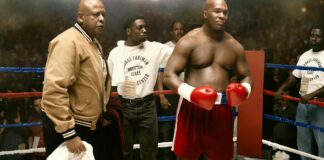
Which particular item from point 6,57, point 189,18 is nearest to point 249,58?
point 189,18

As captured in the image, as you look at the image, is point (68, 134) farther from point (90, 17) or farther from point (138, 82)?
point (138, 82)

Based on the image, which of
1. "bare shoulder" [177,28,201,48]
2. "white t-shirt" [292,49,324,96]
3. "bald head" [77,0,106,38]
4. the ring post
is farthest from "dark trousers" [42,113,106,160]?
"white t-shirt" [292,49,324,96]

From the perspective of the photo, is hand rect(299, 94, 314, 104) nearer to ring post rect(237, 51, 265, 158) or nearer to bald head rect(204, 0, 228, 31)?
ring post rect(237, 51, 265, 158)

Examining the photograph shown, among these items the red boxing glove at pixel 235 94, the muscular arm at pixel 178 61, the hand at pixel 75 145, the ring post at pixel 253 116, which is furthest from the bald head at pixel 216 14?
the ring post at pixel 253 116

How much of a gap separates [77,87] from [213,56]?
0.69 m

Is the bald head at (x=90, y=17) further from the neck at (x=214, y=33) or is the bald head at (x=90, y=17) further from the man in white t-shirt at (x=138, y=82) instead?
the man in white t-shirt at (x=138, y=82)

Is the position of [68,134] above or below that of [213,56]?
below

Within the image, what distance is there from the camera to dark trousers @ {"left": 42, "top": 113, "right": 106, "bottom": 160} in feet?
4.99

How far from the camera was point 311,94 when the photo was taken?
2594 mm

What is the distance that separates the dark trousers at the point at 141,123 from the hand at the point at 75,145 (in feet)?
2.83

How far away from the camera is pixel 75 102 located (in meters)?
1.54

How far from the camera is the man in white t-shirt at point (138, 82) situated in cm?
237

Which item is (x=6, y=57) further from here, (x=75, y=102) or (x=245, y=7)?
(x=245, y=7)

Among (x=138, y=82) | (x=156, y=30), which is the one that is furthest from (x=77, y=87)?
(x=156, y=30)
